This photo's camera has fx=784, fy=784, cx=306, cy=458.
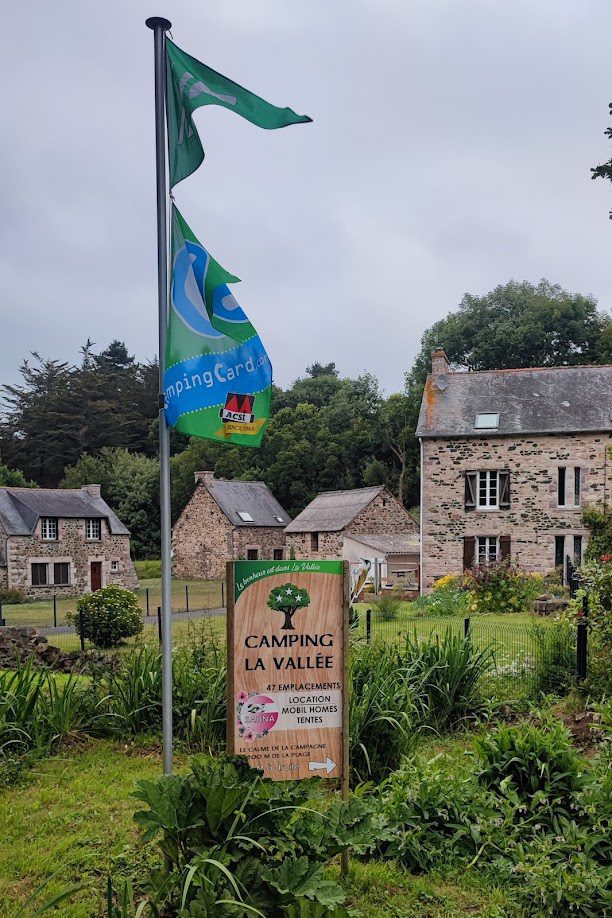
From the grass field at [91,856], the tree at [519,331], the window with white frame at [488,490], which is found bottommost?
the grass field at [91,856]

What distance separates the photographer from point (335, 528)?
118 feet

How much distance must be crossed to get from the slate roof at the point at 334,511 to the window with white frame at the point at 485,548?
8799mm

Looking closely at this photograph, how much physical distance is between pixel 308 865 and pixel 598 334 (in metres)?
52.8

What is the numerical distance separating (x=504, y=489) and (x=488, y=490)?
57cm

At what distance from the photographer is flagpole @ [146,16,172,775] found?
4.59 metres

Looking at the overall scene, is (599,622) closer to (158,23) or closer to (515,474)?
(158,23)

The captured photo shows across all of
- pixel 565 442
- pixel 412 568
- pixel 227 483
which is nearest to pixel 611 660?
pixel 565 442

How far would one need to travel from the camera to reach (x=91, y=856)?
447 cm

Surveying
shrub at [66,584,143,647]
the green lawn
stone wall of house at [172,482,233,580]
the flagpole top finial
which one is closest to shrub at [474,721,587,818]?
the flagpole top finial

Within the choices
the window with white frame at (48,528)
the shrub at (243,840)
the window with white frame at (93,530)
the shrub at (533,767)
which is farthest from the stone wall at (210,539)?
the shrub at (243,840)

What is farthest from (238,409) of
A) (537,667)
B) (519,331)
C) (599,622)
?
(519,331)

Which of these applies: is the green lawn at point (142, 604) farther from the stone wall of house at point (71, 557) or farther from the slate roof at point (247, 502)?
the slate roof at point (247, 502)

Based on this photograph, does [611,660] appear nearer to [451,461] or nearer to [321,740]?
[321,740]

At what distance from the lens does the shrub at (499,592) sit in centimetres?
1950
